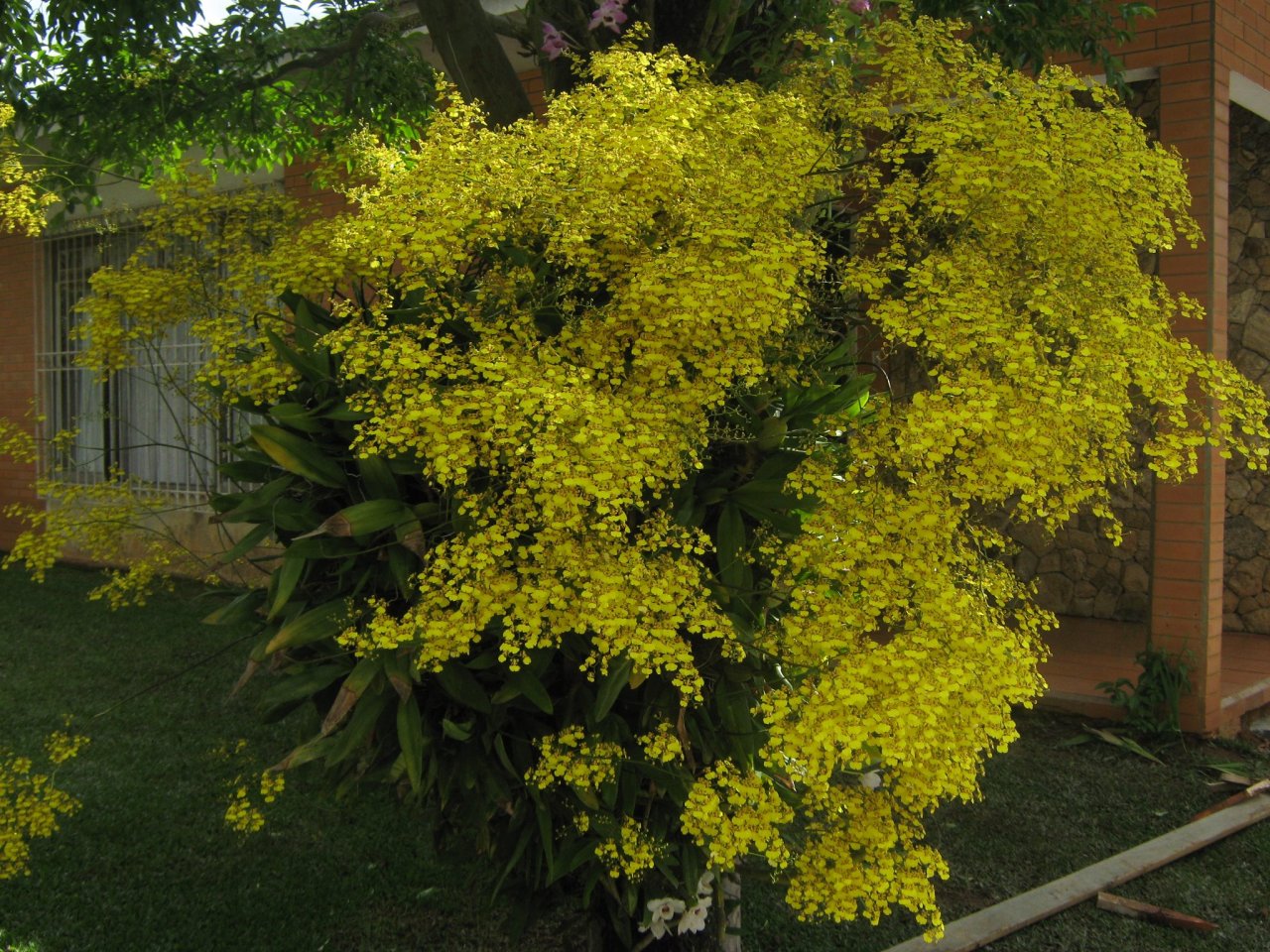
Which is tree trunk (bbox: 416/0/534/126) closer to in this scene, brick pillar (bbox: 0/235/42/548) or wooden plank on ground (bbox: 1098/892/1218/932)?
wooden plank on ground (bbox: 1098/892/1218/932)

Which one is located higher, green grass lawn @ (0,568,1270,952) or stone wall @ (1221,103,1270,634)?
stone wall @ (1221,103,1270,634)

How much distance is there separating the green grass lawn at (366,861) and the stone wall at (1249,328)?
221 cm

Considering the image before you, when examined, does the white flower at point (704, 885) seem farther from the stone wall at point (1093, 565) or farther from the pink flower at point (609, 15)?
the stone wall at point (1093, 565)

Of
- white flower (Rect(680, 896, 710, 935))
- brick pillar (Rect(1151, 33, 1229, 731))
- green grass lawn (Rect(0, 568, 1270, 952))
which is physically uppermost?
brick pillar (Rect(1151, 33, 1229, 731))

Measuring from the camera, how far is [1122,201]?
2.67 metres

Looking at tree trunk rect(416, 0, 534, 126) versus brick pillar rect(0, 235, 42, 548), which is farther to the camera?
brick pillar rect(0, 235, 42, 548)

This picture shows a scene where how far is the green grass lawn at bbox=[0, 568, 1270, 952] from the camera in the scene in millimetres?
3580

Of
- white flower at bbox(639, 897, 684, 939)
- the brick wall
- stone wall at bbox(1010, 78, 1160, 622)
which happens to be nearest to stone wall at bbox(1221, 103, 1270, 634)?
stone wall at bbox(1010, 78, 1160, 622)

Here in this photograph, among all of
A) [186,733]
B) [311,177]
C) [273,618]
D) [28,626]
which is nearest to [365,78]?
[311,177]

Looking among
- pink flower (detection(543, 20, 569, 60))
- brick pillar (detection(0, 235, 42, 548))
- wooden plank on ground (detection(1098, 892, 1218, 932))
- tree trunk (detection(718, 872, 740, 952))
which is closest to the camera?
tree trunk (detection(718, 872, 740, 952))

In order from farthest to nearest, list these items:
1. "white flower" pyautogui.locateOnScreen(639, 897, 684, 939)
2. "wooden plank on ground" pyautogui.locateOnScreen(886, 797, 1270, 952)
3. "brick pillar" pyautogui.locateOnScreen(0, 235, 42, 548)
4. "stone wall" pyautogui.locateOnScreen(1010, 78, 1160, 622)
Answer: "brick pillar" pyautogui.locateOnScreen(0, 235, 42, 548)
"stone wall" pyautogui.locateOnScreen(1010, 78, 1160, 622)
"wooden plank on ground" pyautogui.locateOnScreen(886, 797, 1270, 952)
"white flower" pyautogui.locateOnScreen(639, 897, 684, 939)

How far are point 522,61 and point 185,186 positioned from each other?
4.33 meters

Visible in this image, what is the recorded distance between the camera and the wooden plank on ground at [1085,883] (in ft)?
11.4

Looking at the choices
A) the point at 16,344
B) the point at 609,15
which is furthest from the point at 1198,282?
the point at 16,344
